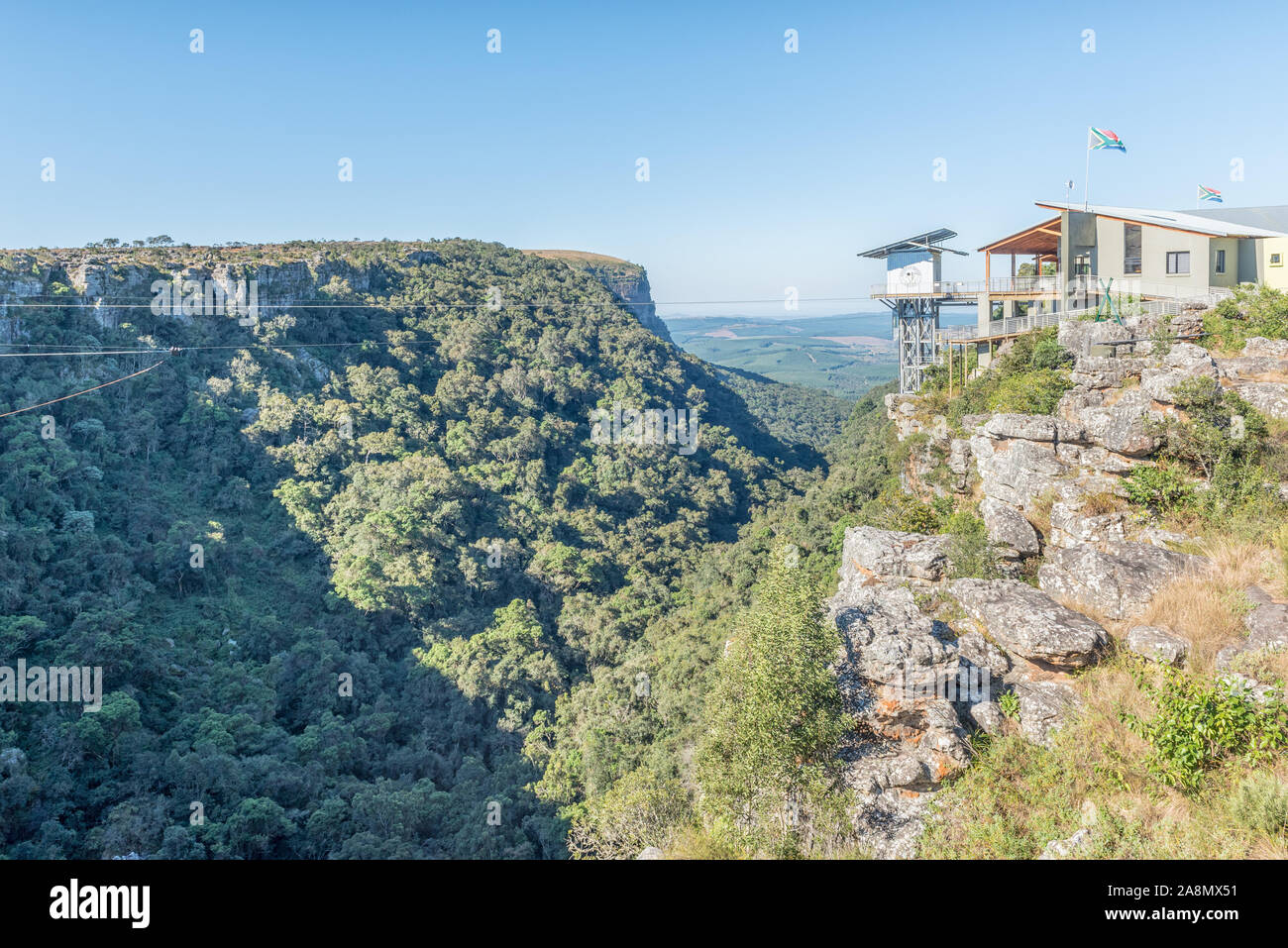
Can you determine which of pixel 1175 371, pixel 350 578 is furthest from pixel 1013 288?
pixel 350 578

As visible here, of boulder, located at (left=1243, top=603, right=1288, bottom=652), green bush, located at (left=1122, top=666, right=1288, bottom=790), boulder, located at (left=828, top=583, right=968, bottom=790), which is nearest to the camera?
green bush, located at (left=1122, top=666, right=1288, bottom=790)

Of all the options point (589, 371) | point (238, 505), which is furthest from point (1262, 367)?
point (589, 371)

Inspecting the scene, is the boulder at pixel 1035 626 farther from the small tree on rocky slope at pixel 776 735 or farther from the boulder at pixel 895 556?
the small tree on rocky slope at pixel 776 735

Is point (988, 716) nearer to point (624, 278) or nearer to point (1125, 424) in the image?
point (1125, 424)

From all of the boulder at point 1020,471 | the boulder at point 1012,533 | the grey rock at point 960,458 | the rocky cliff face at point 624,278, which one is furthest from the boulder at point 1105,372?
the rocky cliff face at point 624,278

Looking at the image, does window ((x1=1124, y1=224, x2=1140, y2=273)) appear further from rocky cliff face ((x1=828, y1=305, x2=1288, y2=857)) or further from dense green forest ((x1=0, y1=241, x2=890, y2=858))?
dense green forest ((x1=0, y1=241, x2=890, y2=858))

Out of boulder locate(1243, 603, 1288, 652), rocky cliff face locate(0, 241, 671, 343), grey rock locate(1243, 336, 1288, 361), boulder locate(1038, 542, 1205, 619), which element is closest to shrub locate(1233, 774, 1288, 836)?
boulder locate(1243, 603, 1288, 652)
